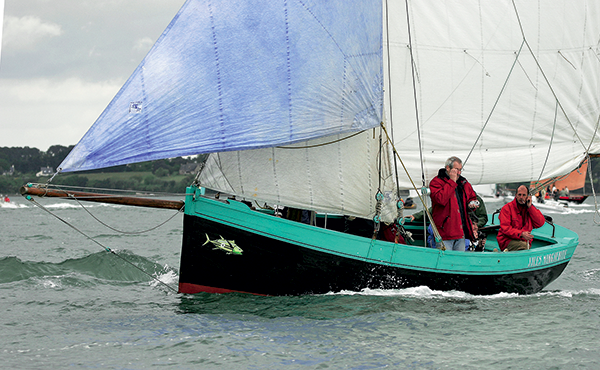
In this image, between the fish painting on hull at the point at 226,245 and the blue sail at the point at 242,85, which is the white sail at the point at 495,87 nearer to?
the blue sail at the point at 242,85

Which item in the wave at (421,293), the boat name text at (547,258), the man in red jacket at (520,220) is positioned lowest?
the wave at (421,293)

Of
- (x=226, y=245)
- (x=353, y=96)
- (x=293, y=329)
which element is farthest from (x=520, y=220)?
(x=226, y=245)

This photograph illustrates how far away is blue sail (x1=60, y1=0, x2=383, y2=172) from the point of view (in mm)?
8500

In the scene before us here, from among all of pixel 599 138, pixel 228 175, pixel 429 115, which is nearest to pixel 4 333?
pixel 228 175

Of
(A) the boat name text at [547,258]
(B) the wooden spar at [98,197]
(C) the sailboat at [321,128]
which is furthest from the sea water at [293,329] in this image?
(A) the boat name text at [547,258]

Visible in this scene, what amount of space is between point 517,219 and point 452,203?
201 cm

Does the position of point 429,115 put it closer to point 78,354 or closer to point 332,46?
point 332,46

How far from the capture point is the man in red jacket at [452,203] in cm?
991

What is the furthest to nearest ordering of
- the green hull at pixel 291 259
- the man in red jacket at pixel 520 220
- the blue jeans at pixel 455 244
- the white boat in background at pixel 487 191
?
the white boat in background at pixel 487 191 → the man in red jacket at pixel 520 220 → the blue jeans at pixel 455 244 → the green hull at pixel 291 259

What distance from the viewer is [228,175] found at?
9.88 meters

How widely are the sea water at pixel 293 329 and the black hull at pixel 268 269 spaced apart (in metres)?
0.17

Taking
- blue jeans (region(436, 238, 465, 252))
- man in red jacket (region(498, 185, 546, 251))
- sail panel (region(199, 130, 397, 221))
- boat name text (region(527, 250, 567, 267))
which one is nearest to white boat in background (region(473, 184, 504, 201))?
boat name text (region(527, 250, 567, 267))

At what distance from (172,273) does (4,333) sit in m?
6.01

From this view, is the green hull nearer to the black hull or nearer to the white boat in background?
the black hull
